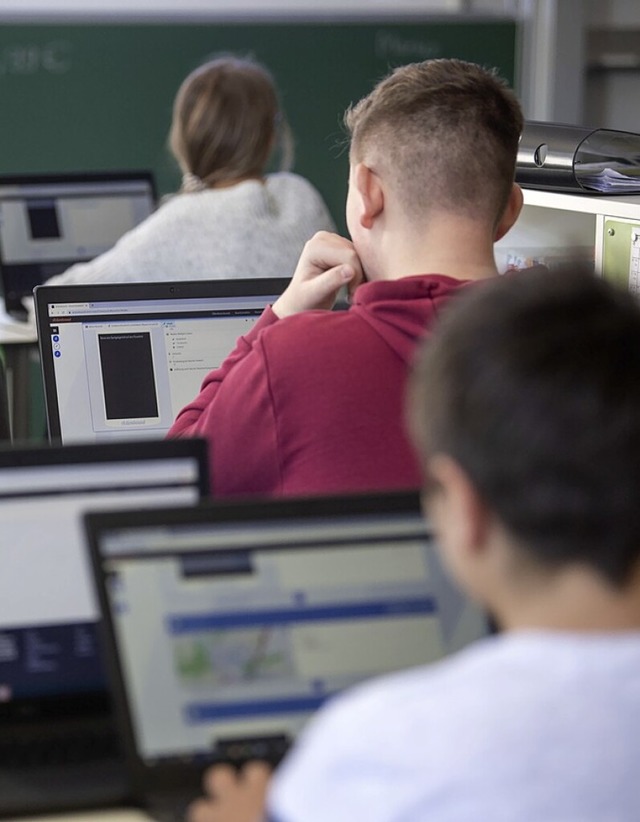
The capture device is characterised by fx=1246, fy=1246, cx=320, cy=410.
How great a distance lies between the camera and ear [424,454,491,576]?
840mm

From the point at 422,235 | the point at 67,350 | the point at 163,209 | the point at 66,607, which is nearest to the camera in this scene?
the point at 66,607

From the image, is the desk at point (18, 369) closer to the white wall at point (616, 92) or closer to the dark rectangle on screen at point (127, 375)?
the dark rectangle on screen at point (127, 375)

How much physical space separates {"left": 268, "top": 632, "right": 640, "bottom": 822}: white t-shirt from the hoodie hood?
2.31 ft

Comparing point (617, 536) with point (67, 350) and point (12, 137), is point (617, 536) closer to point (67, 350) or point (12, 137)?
point (67, 350)

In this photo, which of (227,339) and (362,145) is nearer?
(362,145)

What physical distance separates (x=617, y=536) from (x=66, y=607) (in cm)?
59

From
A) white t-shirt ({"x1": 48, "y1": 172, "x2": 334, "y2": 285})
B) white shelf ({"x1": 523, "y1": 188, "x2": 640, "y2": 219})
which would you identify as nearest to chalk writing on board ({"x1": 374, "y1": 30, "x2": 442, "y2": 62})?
white t-shirt ({"x1": 48, "y1": 172, "x2": 334, "y2": 285})

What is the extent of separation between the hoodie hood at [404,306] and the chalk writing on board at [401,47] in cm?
346

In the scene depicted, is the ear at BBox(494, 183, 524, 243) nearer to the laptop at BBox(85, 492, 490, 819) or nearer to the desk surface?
the laptop at BBox(85, 492, 490, 819)

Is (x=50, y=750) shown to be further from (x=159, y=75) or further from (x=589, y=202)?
(x=159, y=75)

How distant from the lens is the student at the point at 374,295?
1.46 meters

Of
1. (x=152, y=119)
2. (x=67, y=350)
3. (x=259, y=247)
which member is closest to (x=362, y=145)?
(x=67, y=350)

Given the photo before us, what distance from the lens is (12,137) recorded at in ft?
14.8

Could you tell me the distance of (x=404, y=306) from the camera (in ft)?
4.87
